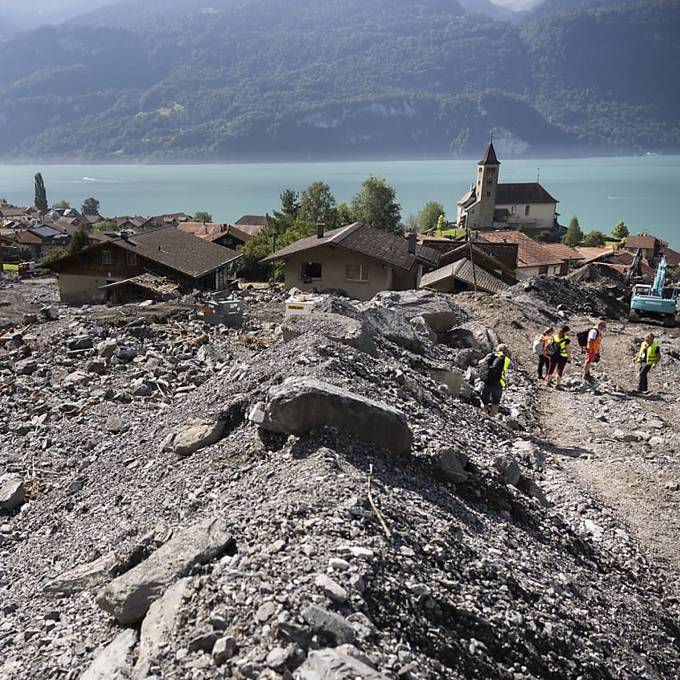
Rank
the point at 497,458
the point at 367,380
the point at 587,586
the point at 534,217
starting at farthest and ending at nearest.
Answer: the point at 534,217 → the point at 367,380 → the point at 497,458 → the point at 587,586

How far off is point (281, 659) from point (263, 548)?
1445 mm

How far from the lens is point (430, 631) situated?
5.64 metres

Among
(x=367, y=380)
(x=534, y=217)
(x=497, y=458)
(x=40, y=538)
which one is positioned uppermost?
(x=367, y=380)

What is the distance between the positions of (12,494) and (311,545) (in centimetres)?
654

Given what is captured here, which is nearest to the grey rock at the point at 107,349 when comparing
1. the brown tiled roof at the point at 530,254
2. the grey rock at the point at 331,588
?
the grey rock at the point at 331,588

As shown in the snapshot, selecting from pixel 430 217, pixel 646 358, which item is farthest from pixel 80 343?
pixel 430 217

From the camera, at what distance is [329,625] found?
504 centimetres

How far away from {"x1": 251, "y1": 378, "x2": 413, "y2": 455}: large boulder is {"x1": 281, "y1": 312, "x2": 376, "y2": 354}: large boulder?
473cm

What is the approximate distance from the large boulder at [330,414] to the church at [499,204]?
101691 mm

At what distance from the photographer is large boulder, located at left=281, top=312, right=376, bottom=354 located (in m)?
13.7

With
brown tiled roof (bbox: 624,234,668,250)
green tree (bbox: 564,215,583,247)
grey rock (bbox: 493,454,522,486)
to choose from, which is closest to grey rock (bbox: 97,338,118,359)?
grey rock (bbox: 493,454,522,486)

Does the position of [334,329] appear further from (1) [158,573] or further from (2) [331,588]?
(2) [331,588]

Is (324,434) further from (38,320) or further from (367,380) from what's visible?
(38,320)

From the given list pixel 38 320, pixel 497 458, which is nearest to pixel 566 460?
pixel 497 458
